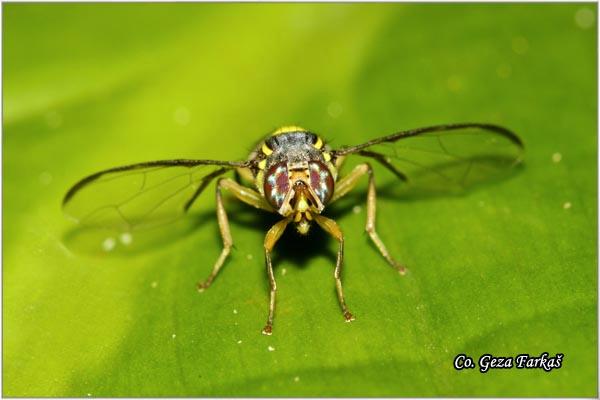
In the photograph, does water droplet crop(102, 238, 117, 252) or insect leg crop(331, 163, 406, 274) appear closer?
insect leg crop(331, 163, 406, 274)

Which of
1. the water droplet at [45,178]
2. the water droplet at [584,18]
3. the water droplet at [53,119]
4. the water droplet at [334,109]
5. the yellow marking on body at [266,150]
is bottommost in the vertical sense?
the water droplet at [45,178]

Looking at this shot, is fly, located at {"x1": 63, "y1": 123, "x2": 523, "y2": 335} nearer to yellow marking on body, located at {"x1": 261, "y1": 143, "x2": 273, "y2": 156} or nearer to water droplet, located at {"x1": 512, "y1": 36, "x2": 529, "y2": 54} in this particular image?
yellow marking on body, located at {"x1": 261, "y1": 143, "x2": 273, "y2": 156}

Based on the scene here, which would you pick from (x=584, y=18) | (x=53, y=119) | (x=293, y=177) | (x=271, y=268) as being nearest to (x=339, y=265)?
(x=271, y=268)

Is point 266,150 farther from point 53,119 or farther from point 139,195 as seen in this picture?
point 53,119

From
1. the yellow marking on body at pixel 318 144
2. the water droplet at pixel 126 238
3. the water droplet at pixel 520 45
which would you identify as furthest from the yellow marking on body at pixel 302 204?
the water droplet at pixel 520 45

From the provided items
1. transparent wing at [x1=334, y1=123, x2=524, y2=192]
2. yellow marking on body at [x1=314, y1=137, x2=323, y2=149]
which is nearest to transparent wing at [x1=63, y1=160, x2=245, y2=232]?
yellow marking on body at [x1=314, y1=137, x2=323, y2=149]

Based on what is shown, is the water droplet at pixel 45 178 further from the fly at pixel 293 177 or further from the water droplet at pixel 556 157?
the water droplet at pixel 556 157

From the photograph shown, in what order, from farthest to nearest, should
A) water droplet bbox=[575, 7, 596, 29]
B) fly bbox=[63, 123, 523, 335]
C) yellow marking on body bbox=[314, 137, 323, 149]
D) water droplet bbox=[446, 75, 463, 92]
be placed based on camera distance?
water droplet bbox=[575, 7, 596, 29] < water droplet bbox=[446, 75, 463, 92] < yellow marking on body bbox=[314, 137, 323, 149] < fly bbox=[63, 123, 523, 335]
